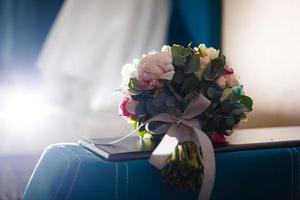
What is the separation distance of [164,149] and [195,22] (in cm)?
122

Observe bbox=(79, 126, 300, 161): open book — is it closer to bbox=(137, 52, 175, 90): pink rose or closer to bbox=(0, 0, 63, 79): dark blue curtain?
bbox=(137, 52, 175, 90): pink rose

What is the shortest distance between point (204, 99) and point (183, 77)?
0.07 metres

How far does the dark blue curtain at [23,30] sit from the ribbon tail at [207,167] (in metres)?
1.08

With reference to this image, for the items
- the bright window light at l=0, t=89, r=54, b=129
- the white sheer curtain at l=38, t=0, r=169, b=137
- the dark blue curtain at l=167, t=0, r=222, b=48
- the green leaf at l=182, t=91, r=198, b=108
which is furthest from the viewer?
the dark blue curtain at l=167, t=0, r=222, b=48

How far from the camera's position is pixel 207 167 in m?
0.90

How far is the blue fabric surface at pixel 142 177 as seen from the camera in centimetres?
86

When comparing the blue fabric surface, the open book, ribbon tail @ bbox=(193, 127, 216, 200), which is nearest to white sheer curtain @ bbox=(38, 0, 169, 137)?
the open book

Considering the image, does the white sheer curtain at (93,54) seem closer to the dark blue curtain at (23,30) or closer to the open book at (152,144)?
the dark blue curtain at (23,30)

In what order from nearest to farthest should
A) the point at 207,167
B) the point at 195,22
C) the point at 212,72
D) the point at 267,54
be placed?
the point at 207,167, the point at 212,72, the point at 267,54, the point at 195,22

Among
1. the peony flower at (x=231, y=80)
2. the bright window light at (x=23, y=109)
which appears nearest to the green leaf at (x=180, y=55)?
the peony flower at (x=231, y=80)

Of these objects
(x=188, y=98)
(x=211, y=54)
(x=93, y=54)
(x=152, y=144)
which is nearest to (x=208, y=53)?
(x=211, y=54)

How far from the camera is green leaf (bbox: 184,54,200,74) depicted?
0.98 metres

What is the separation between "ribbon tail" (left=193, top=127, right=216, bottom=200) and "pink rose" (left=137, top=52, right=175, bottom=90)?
148mm

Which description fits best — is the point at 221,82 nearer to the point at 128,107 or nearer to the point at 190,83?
the point at 190,83
